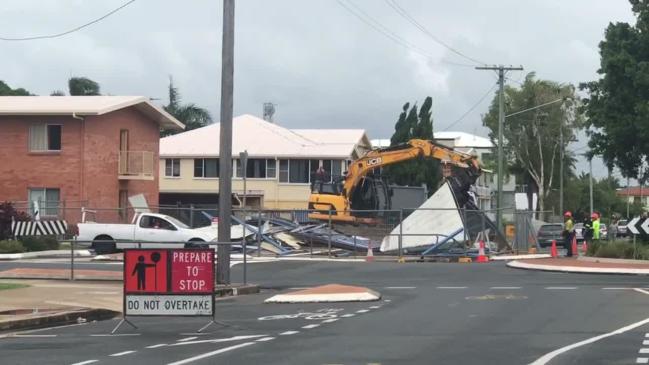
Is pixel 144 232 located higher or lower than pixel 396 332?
higher

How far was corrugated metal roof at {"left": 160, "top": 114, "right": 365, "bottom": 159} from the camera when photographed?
203 feet

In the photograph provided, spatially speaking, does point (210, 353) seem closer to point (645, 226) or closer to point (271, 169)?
point (645, 226)

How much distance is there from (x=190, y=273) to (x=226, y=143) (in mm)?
7328

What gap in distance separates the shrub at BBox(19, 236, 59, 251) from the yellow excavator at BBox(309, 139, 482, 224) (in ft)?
32.7

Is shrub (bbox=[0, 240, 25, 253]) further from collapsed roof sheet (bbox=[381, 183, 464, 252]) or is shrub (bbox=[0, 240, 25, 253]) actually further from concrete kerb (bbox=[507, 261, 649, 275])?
concrete kerb (bbox=[507, 261, 649, 275])

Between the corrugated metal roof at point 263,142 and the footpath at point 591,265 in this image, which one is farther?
the corrugated metal roof at point 263,142

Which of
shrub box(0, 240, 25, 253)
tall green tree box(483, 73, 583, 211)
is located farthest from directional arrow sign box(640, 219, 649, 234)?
tall green tree box(483, 73, 583, 211)

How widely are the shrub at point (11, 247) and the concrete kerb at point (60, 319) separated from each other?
1741 cm

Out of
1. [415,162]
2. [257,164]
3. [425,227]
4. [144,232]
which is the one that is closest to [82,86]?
[257,164]

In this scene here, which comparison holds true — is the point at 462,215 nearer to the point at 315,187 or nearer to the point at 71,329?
the point at 315,187

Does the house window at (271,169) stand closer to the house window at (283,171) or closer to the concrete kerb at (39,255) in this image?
the house window at (283,171)

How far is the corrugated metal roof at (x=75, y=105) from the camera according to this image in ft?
143

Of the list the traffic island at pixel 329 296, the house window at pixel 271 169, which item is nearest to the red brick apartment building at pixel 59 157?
the house window at pixel 271 169

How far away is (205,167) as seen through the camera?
63500mm
